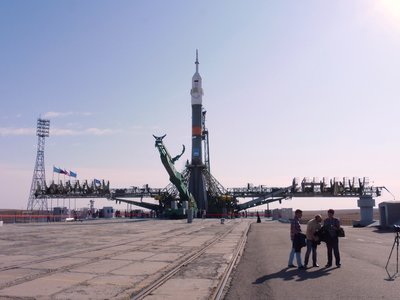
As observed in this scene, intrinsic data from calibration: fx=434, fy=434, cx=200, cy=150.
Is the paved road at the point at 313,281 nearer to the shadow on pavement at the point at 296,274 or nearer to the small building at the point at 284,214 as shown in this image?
the shadow on pavement at the point at 296,274

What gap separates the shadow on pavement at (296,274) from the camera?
39.4 ft

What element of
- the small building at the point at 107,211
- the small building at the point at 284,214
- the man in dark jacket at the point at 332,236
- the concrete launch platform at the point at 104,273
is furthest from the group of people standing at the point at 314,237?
the small building at the point at 107,211

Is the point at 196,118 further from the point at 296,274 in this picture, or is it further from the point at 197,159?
the point at 296,274

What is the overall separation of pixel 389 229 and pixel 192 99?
56.7m

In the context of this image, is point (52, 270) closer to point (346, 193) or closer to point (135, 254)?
point (135, 254)

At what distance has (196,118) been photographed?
89.1 metres

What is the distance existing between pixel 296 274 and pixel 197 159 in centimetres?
7482

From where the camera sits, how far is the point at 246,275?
12625 millimetres

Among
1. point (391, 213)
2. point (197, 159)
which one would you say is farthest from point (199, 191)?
point (391, 213)

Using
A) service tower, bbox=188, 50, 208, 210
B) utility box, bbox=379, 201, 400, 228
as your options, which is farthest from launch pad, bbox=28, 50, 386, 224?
utility box, bbox=379, 201, 400, 228

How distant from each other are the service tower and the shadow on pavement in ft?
241

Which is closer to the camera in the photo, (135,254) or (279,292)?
(279,292)

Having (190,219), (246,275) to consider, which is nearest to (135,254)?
(246,275)

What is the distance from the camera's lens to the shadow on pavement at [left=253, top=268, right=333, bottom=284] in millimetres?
12008
